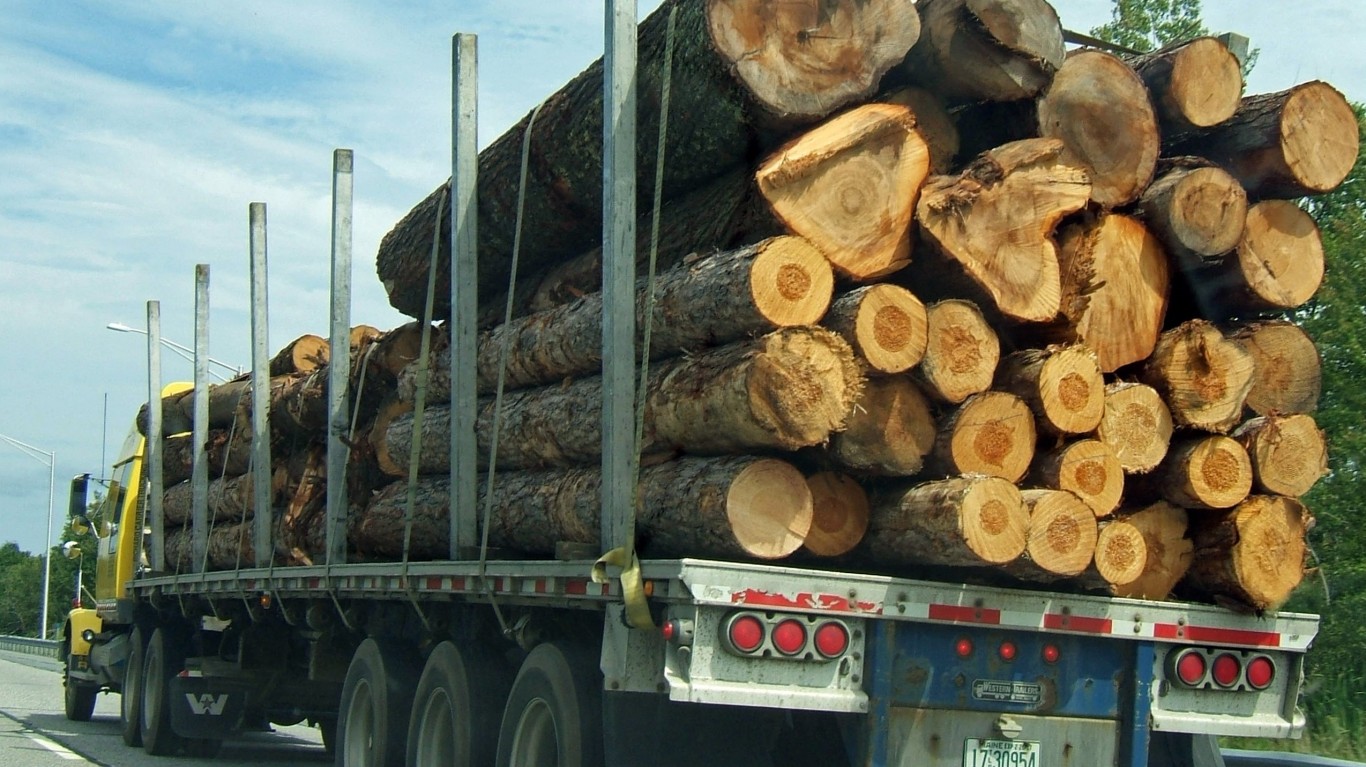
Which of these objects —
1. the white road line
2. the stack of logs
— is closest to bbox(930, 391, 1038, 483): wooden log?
the stack of logs

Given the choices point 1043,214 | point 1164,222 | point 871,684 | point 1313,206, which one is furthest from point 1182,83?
point 1313,206

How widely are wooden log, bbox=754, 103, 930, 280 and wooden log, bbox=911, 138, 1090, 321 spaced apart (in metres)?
0.12

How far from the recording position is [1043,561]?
666 cm

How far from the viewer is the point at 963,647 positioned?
22.3 ft

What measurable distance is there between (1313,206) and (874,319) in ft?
40.9

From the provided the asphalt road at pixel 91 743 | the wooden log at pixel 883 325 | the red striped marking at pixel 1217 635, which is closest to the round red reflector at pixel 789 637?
the wooden log at pixel 883 325

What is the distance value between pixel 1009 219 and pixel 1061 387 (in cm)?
68

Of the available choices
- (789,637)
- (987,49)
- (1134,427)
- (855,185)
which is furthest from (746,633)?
(987,49)

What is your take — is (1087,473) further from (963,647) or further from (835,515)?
(835,515)

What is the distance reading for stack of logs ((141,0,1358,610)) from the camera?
657 cm

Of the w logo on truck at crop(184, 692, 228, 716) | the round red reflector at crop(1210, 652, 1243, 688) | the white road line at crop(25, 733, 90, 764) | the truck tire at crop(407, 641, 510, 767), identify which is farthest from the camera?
the w logo on truck at crop(184, 692, 228, 716)

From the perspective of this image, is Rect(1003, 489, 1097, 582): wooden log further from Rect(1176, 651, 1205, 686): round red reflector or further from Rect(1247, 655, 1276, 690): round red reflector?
Rect(1247, 655, 1276, 690): round red reflector

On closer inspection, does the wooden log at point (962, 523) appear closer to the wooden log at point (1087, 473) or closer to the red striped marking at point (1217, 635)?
the wooden log at point (1087, 473)

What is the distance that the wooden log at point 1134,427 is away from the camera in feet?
23.4
